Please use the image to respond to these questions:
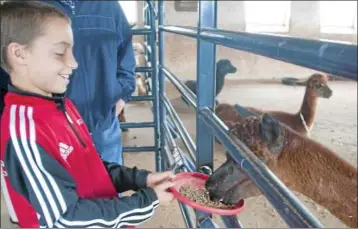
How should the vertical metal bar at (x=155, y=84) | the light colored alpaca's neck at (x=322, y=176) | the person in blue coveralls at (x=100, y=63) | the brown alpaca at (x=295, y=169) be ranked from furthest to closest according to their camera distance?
the vertical metal bar at (x=155, y=84)
the person in blue coveralls at (x=100, y=63)
the light colored alpaca's neck at (x=322, y=176)
the brown alpaca at (x=295, y=169)

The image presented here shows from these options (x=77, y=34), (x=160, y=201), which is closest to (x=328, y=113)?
(x=77, y=34)

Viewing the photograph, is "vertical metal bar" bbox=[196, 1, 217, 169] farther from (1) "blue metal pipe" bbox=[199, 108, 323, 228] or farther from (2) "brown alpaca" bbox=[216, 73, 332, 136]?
(2) "brown alpaca" bbox=[216, 73, 332, 136]

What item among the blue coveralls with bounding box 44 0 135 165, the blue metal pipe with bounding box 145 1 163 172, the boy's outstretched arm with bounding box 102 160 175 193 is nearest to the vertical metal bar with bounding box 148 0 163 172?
the blue metal pipe with bounding box 145 1 163 172

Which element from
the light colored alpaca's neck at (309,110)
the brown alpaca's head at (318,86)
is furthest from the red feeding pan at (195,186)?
the brown alpaca's head at (318,86)

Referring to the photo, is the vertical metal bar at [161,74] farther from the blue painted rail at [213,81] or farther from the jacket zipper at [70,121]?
the jacket zipper at [70,121]

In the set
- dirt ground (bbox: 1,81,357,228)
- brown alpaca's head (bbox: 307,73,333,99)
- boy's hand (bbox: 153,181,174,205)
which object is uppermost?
boy's hand (bbox: 153,181,174,205)

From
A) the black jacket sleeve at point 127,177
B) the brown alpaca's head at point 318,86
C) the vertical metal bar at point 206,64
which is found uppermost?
the vertical metal bar at point 206,64

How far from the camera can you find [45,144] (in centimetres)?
103

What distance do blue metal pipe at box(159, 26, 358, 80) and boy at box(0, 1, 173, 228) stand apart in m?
0.49

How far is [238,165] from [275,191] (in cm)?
59

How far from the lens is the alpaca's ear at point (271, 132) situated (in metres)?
1.36

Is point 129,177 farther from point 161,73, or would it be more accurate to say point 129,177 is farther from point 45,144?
point 161,73

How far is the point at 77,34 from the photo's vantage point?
1.85 metres

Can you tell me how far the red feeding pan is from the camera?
3.43 feet
